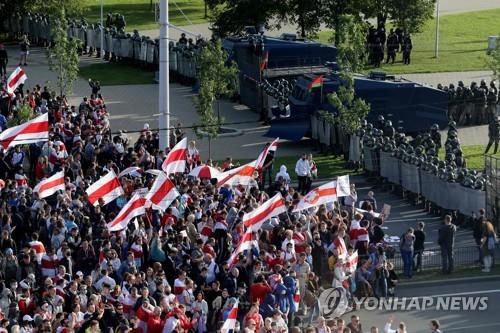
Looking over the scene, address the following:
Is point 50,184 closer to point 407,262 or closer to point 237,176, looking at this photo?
point 237,176

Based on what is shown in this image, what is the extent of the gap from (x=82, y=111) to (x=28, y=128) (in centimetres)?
903

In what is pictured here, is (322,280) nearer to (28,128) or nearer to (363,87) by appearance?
(28,128)

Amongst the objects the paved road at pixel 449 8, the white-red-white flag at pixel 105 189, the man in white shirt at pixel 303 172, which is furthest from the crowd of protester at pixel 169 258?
the paved road at pixel 449 8

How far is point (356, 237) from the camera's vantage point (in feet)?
108

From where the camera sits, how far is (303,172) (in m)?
40.4

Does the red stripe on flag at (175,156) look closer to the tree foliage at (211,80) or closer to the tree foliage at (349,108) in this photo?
the tree foliage at (211,80)

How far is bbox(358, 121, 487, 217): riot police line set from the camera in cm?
3809

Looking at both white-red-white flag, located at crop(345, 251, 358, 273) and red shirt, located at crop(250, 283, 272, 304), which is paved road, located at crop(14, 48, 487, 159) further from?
red shirt, located at crop(250, 283, 272, 304)

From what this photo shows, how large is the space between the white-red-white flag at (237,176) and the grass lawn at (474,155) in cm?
1086

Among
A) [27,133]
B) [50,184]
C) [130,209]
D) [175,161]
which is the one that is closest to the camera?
[130,209]

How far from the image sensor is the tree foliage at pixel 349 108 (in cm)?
4391

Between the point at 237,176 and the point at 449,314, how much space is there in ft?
20.6

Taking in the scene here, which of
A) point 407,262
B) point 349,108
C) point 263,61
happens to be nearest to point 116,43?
point 263,61

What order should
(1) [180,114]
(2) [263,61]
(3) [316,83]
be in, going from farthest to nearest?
1. (1) [180,114]
2. (2) [263,61]
3. (3) [316,83]
